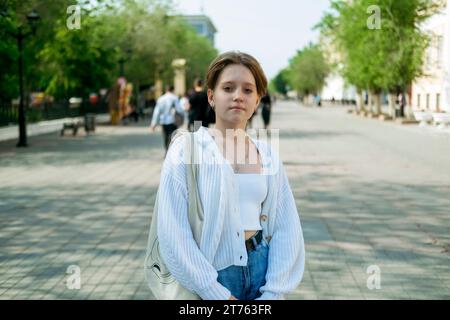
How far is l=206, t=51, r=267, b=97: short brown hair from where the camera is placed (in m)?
2.47

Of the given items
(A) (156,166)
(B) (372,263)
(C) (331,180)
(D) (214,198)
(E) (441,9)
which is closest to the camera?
(D) (214,198)

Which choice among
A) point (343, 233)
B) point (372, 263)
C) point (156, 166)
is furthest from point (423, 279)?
point (156, 166)

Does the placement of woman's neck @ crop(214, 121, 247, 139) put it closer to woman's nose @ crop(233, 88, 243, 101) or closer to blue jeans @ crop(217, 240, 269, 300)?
woman's nose @ crop(233, 88, 243, 101)

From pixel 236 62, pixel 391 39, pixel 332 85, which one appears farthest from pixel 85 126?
pixel 332 85

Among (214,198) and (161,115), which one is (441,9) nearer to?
(161,115)

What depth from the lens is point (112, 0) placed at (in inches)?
974

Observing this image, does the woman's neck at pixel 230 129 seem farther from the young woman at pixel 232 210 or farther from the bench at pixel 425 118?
the bench at pixel 425 118

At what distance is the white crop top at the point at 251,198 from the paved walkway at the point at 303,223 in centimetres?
320

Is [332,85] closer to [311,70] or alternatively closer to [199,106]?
[311,70]

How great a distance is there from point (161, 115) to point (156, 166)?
1.21 m

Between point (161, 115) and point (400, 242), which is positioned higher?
point (161, 115)

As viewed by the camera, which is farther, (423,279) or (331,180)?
(331,180)

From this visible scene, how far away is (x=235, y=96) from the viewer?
243 centimetres

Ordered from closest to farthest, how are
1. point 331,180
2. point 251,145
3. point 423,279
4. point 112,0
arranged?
point 251,145 → point 423,279 → point 331,180 → point 112,0
